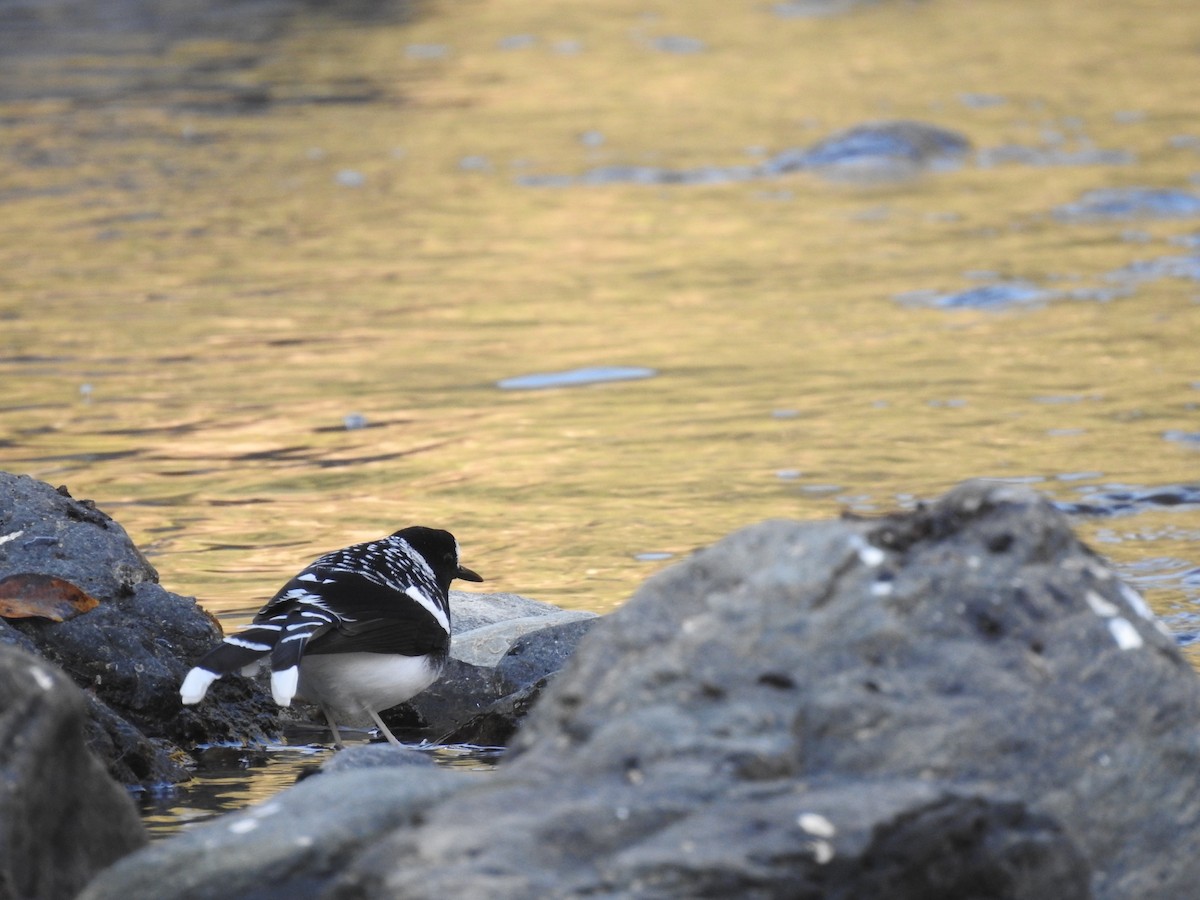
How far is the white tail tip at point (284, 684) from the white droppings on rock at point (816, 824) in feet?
7.28

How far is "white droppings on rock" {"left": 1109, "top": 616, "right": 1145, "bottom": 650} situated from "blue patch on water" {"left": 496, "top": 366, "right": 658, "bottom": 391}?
286 inches

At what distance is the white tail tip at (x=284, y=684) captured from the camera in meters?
5.38

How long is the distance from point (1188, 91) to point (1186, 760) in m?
17.6

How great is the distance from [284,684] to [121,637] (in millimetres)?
842

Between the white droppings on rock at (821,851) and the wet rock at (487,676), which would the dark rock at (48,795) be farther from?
the wet rock at (487,676)

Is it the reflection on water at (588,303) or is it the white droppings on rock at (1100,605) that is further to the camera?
the reflection on water at (588,303)

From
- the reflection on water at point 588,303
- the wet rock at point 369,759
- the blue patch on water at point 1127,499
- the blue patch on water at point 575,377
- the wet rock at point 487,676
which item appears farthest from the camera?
the blue patch on water at point 575,377

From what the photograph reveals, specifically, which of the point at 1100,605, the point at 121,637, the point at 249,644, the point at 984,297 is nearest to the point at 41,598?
the point at 121,637

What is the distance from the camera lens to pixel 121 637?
5996 millimetres

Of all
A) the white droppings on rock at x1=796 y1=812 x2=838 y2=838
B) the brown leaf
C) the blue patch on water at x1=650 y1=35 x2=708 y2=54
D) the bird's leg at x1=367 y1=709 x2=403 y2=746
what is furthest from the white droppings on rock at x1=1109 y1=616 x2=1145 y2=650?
the blue patch on water at x1=650 y1=35 x2=708 y2=54

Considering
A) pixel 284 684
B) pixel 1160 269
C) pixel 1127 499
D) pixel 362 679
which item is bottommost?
pixel 1160 269

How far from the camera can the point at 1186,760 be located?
13.0 ft

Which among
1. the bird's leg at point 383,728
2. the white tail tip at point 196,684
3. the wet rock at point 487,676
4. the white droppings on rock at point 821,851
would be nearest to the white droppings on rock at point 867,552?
the white droppings on rock at point 821,851

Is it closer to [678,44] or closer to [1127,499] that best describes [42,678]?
[1127,499]
